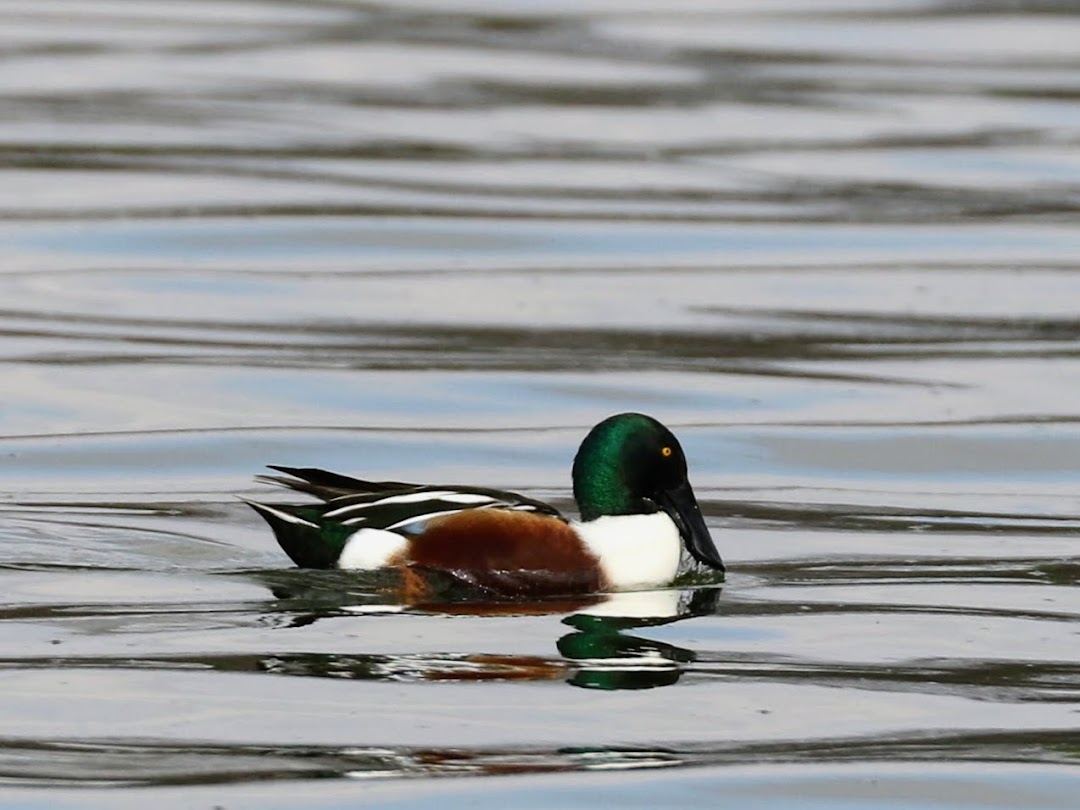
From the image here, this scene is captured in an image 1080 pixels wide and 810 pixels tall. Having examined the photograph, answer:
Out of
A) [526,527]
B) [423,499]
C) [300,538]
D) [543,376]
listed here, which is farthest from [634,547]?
[543,376]

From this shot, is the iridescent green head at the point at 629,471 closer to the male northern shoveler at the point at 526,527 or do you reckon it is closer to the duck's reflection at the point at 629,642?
the male northern shoveler at the point at 526,527

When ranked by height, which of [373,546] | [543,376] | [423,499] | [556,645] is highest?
[543,376]

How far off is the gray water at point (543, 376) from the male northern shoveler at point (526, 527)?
143 mm

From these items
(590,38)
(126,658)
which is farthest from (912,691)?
(590,38)

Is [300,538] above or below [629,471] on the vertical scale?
below

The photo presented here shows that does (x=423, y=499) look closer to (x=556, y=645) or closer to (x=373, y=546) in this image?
(x=373, y=546)

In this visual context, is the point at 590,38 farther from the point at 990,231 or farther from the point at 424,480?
the point at 424,480

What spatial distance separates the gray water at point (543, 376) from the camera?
662 centimetres

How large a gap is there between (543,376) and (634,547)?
3480mm

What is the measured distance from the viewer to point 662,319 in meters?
12.9

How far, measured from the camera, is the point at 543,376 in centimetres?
1177

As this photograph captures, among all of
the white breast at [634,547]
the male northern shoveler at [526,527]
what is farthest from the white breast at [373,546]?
the white breast at [634,547]

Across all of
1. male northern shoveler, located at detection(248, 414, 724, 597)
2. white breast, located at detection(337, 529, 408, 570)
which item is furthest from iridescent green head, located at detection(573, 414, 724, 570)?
white breast, located at detection(337, 529, 408, 570)

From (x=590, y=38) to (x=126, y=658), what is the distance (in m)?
13.9
